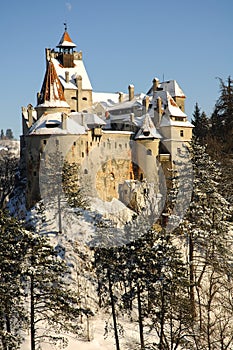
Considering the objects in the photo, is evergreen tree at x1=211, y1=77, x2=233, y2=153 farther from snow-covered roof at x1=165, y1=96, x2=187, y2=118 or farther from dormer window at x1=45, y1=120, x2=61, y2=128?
dormer window at x1=45, y1=120, x2=61, y2=128

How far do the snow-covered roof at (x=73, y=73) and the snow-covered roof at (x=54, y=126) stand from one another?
10.3 m

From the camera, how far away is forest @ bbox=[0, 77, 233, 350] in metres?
20.7

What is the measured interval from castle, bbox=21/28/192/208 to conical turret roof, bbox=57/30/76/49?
1.57 m

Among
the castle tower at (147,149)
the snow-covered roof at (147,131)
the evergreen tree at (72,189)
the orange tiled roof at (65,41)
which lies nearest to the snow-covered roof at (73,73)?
the orange tiled roof at (65,41)

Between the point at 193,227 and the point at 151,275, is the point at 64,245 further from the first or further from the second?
the point at 151,275

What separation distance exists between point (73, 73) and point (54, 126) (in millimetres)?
14834

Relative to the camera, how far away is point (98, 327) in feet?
95.1

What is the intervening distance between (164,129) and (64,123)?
1162 cm

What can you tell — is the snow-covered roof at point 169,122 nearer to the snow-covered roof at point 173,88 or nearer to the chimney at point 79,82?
the snow-covered roof at point 173,88

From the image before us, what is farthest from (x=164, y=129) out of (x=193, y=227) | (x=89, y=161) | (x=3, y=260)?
(x=3, y=260)

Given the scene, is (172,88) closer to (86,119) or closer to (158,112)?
(158,112)

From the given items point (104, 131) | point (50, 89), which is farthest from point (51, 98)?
point (104, 131)

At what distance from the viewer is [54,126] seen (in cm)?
4303

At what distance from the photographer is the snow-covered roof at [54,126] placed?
140 ft
